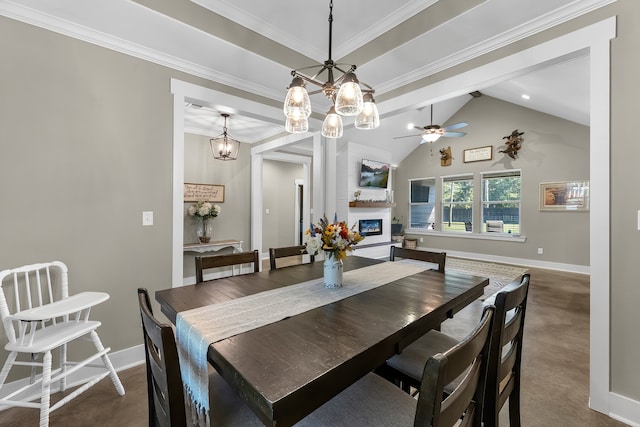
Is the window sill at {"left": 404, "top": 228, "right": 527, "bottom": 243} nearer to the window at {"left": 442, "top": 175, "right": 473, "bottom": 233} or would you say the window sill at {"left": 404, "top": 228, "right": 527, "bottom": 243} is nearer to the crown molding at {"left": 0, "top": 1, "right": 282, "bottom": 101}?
the window at {"left": 442, "top": 175, "right": 473, "bottom": 233}

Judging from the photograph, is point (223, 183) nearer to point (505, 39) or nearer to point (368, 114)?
point (368, 114)

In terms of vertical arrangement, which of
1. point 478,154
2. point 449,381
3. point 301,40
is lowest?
point 449,381

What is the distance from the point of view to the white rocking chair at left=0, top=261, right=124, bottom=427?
151 centimetres

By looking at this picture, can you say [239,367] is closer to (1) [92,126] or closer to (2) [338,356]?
(2) [338,356]

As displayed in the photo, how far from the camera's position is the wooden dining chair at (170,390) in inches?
32.0

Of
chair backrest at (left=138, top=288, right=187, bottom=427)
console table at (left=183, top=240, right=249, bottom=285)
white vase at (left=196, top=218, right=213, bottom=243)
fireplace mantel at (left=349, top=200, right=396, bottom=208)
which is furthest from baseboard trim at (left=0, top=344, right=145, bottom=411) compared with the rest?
fireplace mantel at (left=349, top=200, right=396, bottom=208)

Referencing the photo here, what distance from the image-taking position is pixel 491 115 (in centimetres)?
659

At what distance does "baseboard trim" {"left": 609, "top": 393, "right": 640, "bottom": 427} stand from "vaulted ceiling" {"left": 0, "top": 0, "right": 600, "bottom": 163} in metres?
2.22

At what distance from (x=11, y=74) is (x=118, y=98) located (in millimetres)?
571

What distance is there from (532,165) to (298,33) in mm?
6168

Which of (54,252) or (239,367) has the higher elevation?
(54,252)

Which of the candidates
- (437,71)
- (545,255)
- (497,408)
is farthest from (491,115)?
(497,408)

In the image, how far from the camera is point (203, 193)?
4.91m

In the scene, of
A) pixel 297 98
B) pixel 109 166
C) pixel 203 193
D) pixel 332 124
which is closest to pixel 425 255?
pixel 332 124
